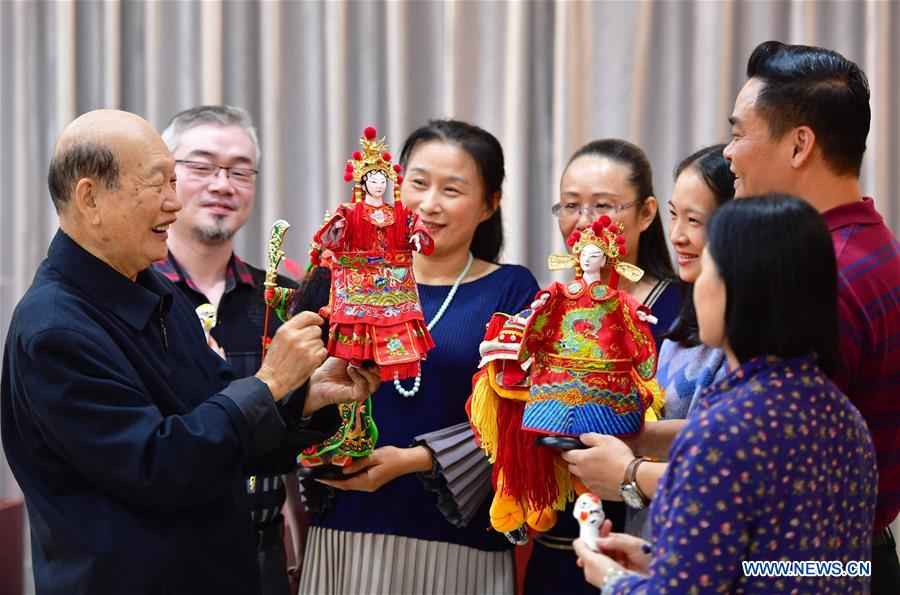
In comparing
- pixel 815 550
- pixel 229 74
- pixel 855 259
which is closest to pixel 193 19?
pixel 229 74

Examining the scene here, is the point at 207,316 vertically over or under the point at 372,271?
under

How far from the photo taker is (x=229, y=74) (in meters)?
3.66

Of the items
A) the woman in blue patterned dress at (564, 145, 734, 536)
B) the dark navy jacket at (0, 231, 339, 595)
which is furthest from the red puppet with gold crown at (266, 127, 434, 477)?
the woman in blue patterned dress at (564, 145, 734, 536)

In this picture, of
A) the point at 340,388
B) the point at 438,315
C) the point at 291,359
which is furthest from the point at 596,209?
the point at 291,359

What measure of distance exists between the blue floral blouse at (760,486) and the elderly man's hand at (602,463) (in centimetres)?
49

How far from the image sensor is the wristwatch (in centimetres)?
168

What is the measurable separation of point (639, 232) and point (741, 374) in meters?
1.34

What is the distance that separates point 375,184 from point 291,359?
1.42 feet

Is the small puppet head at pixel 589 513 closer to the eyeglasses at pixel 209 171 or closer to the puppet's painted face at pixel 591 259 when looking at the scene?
the puppet's painted face at pixel 591 259

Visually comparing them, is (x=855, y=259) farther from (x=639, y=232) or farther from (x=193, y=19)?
(x=193, y=19)

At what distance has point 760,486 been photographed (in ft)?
A: 3.91

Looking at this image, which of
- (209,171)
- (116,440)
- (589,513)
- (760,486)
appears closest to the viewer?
(760,486)

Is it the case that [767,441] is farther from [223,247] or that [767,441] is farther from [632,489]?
[223,247]

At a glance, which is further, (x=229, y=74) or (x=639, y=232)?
(x=229, y=74)
